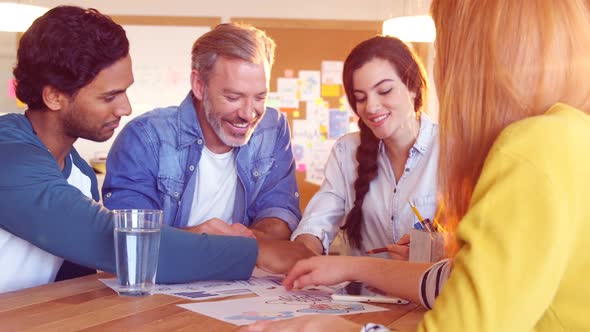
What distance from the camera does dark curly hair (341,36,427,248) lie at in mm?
2180

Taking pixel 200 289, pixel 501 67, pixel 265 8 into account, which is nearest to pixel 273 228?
pixel 200 289

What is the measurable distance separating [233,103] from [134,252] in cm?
101

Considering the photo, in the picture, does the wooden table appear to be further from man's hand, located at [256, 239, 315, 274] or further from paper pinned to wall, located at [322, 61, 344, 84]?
paper pinned to wall, located at [322, 61, 344, 84]

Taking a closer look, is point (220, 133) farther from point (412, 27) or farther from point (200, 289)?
point (412, 27)

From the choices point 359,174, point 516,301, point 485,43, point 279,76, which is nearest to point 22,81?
point 359,174

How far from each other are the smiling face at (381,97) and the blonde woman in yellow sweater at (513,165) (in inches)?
48.9

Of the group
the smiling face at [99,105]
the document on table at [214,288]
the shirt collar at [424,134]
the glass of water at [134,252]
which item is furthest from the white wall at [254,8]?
the glass of water at [134,252]

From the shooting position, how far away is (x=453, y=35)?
822mm

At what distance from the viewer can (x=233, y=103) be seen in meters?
2.23

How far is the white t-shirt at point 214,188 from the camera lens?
7.20ft

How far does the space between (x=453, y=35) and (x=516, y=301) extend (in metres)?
0.33

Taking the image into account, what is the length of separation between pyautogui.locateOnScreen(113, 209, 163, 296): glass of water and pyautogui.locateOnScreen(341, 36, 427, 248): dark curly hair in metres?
1.00

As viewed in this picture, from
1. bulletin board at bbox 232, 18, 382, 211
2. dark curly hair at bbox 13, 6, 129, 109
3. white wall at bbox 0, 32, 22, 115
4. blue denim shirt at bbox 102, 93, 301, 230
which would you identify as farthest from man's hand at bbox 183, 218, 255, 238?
white wall at bbox 0, 32, 22, 115

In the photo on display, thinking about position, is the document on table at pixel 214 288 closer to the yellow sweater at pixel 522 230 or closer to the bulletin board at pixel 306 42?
the yellow sweater at pixel 522 230
